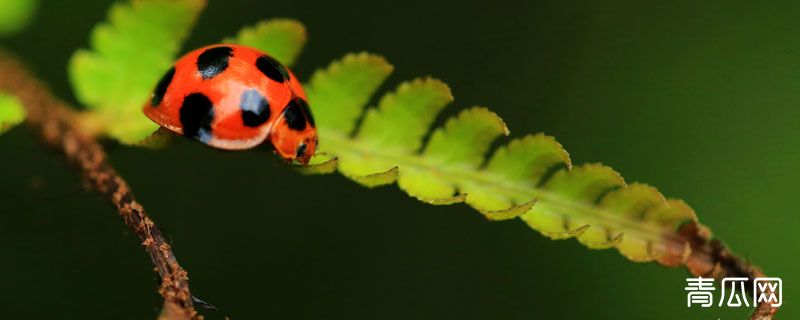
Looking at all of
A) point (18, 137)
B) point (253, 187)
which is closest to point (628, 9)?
point (253, 187)

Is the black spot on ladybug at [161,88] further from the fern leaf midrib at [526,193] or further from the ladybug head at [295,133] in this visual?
the fern leaf midrib at [526,193]

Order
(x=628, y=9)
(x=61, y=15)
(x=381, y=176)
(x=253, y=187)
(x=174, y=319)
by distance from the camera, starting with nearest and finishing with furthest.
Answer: (x=174, y=319) < (x=381, y=176) < (x=61, y=15) < (x=253, y=187) < (x=628, y=9)

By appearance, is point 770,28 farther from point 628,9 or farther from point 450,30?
point 450,30

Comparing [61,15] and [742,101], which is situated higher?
[742,101]

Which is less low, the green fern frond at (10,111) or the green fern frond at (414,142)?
the green fern frond at (414,142)

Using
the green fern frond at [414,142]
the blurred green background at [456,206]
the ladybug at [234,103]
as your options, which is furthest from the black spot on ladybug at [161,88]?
the blurred green background at [456,206]
